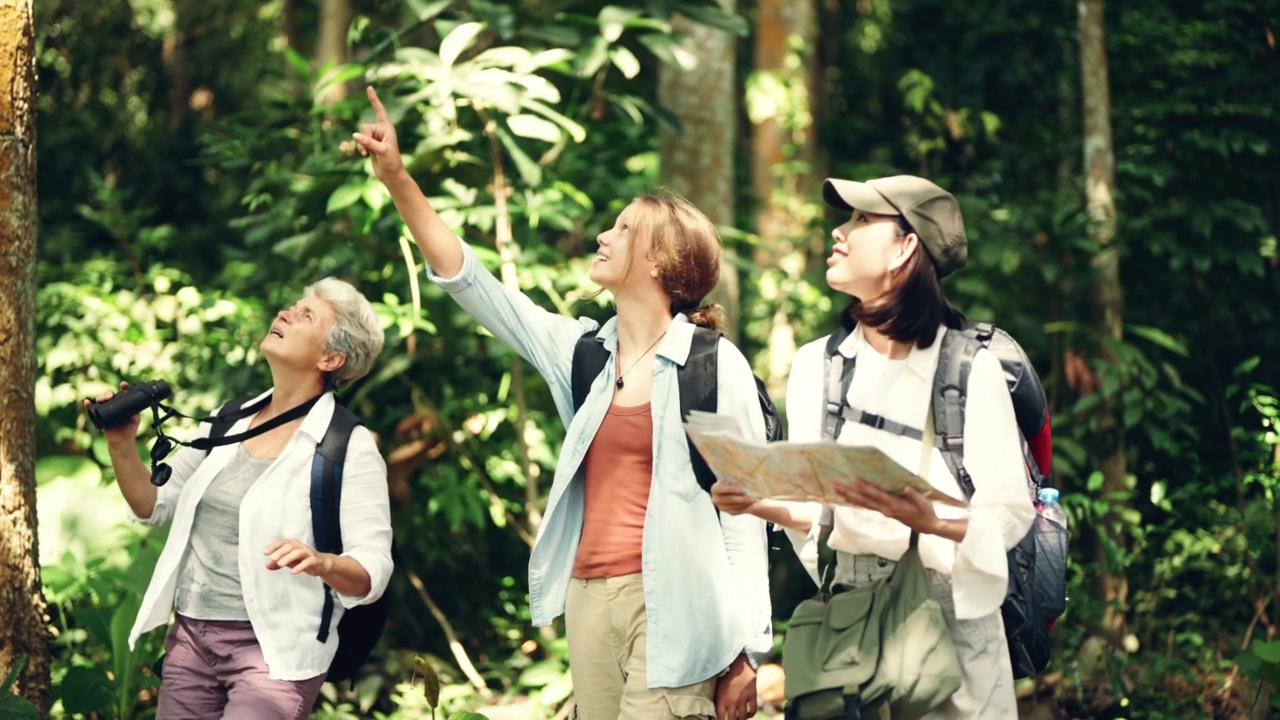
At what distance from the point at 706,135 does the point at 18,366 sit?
10.8ft

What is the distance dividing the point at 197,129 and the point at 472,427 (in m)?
7.09

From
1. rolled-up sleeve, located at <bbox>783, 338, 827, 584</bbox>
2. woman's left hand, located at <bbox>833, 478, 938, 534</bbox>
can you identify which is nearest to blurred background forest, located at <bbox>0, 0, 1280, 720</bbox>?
rolled-up sleeve, located at <bbox>783, 338, 827, 584</bbox>

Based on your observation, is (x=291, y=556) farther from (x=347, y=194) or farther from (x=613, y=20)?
(x=613, y=20)

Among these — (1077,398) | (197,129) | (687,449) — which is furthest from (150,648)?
(197,129)

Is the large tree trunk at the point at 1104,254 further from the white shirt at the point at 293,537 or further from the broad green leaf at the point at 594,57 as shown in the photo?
the white shirt at the point at 293,537

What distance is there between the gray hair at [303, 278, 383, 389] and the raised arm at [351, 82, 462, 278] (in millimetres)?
507

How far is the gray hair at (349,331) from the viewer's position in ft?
11.7

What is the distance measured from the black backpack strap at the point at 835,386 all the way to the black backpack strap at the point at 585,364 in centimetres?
63

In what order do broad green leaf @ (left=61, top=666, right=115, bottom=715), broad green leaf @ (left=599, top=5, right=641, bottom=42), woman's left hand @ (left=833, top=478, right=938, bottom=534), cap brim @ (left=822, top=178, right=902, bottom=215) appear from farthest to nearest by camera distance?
broad green leaf @ (left=599, top=5, right=641, bottom=42) < broad green leaf @ (left=61, top=666, right=115, bottom=715) < cap brim @ (left=822, top=178, right=902, bottom=215) < woman's left hand @ (left=833, top=478, right=938, bottom=534)

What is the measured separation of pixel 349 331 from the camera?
11.7ft

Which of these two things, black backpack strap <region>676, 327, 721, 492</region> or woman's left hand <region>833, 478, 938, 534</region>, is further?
black backpack strap <region>676, 327, 721, 492</region>

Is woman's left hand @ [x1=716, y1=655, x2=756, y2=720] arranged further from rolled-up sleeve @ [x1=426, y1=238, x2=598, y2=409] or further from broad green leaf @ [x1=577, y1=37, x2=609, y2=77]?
broad green leaf @ [x1=577, y1=37, x2=609, y2=77]

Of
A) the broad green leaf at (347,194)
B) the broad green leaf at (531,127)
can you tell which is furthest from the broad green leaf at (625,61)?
the broad green leaf at (347,194)

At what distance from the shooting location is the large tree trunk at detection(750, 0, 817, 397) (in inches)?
364
